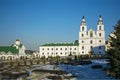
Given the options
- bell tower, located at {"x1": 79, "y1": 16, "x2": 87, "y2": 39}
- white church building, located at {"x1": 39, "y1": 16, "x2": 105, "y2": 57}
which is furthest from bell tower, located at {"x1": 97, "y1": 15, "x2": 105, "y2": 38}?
bell tower, located at {"x1": 79, "y1": 16, "x2": 87, "y2": 39}

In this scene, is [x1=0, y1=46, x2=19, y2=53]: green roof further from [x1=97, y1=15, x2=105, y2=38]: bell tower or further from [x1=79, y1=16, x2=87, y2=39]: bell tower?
[x1=97, y1=15, x2=105, y2=38]: bell tower

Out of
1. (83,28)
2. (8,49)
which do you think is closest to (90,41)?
(83,28)

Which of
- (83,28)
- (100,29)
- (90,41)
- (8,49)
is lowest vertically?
(8,49)

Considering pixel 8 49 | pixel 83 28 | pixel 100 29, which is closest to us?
pixel 100 29

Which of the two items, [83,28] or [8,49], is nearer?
[83,28]

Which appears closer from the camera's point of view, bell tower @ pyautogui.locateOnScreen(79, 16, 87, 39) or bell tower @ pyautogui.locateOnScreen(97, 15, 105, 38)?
bell tower @ pyautogui.locateOnScreen(97, 15, 105, 38)

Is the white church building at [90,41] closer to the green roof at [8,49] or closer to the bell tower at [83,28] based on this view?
the bell tower at [83,28]

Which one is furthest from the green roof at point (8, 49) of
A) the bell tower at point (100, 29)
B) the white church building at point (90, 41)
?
the bell tower at point (100, 29)

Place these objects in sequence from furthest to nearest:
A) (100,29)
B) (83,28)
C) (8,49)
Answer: (8,49) < (83,28) < (100,29)

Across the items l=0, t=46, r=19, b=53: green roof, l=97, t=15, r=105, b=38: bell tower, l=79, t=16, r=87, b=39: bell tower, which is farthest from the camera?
l=0, t=46, r=19, b=53: green roof

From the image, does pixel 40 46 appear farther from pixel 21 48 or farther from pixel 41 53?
pixel 21 48

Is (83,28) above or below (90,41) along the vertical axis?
above

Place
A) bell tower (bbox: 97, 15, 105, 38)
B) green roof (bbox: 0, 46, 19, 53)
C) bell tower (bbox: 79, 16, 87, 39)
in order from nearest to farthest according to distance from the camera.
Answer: bell tower (bbox: 97, 15, 105, 38), bell tower (bbox: 79, 16, 87, 39), green roof (bbox: 0, 46, 19, 53)

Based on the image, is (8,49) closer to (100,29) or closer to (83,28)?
(83,28)
